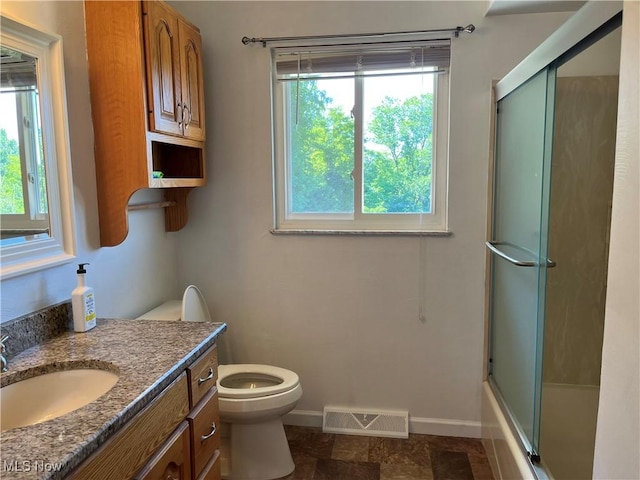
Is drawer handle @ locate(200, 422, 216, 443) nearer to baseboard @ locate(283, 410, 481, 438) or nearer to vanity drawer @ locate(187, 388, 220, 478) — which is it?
vanity drawer @ locate(187, 388, 220, 478)

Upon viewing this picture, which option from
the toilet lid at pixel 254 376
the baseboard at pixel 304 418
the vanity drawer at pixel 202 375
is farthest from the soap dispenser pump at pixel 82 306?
the baseboard at pixel 304 418

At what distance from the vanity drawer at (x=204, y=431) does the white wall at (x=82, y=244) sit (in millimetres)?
624

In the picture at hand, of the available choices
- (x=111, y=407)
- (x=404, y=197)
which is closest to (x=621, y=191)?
(x=111, y=407)

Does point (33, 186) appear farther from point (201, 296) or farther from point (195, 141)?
point (201, 296)

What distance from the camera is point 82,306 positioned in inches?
58.2

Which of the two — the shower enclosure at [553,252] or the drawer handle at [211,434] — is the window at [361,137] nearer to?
the shower enclosure at [553,252]

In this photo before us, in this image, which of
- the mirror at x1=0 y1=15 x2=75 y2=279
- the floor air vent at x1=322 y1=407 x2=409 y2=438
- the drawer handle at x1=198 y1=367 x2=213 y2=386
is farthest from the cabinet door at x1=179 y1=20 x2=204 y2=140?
the floor air vent at x1=322 y1=407 x2=409 y2=438

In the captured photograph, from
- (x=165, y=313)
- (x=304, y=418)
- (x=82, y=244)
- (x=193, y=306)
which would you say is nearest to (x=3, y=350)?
(x=82, y=244)

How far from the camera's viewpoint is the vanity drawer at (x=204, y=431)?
1327mm

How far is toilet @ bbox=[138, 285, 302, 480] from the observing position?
192cm

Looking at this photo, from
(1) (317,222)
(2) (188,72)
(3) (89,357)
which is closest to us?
(3) (89,357)

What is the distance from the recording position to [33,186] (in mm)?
1413

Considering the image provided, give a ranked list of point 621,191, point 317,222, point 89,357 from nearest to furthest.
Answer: point 621,191
point 89,357
point 317,222

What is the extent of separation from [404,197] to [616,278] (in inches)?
54.9
